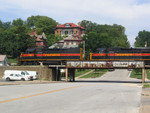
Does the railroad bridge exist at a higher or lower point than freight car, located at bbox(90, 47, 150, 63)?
lower

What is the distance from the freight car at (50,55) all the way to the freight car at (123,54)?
3.67 metres

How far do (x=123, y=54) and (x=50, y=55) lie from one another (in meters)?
15.3

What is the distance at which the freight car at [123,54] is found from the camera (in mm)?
52938

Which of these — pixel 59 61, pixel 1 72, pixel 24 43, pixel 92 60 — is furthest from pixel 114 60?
pixel 24 43

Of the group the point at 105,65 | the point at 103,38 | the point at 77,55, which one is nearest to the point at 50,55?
the point at 77,55

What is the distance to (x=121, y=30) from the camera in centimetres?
19825

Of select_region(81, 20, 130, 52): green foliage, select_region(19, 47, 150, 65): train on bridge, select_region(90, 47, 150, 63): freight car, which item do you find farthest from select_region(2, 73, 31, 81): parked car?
select_region(81, 20, 130, 52): green foliage

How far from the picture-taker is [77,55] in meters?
56.1

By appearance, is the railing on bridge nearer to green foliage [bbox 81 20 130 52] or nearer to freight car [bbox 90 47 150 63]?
freight car [bbox 90 47 150 63]

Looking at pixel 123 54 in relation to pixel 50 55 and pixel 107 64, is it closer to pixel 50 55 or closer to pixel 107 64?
pixel 107 64

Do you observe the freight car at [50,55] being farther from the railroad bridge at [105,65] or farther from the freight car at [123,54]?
the freight car at [123,54]

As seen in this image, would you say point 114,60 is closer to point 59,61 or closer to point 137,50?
point 137,50

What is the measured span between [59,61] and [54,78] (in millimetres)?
4862

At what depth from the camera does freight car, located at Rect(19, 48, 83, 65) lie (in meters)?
56.2
